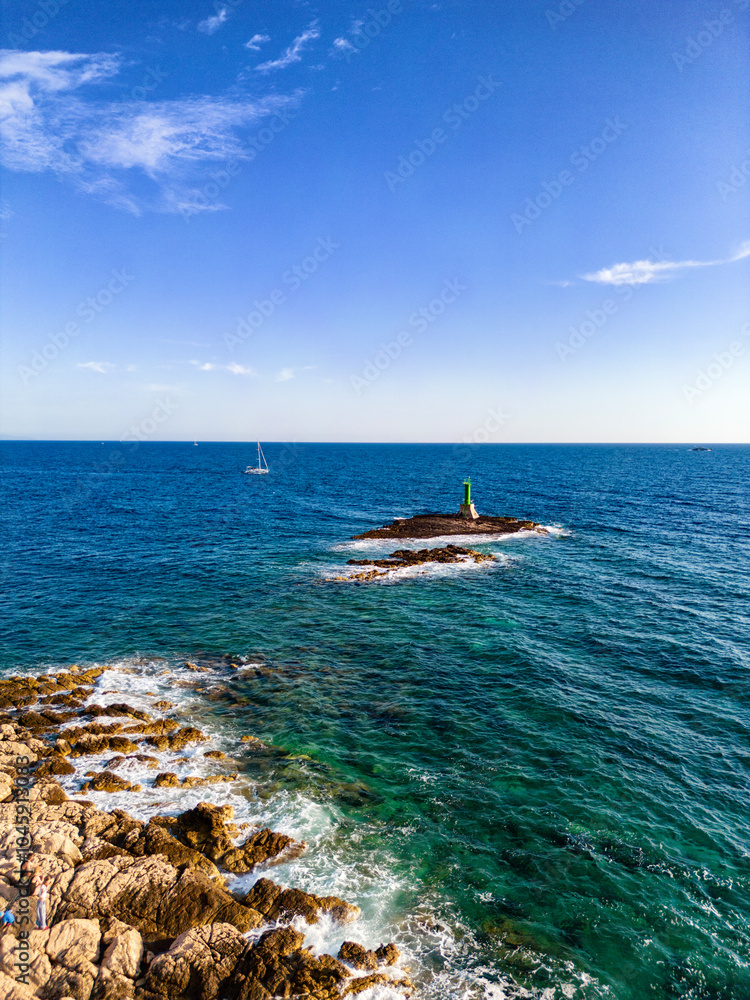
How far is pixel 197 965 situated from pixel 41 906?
4.21m

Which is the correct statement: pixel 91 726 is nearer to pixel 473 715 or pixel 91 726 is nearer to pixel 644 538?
pixel 473 715

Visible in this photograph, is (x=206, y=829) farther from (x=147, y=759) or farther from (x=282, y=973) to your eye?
(x=282, y=973)

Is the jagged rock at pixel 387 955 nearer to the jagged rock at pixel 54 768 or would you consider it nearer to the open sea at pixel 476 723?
the open sea at pixel 476 723

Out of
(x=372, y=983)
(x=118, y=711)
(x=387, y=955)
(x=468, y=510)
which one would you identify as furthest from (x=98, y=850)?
(x=468, y=510)

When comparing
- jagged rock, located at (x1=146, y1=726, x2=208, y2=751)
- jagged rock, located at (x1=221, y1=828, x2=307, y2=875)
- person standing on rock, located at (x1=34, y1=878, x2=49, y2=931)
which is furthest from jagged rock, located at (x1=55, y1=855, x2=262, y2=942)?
jagged rock, located at (x1=146, y1=726, x2=208, y2=751)

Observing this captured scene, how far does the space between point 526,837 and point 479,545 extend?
3942 cm

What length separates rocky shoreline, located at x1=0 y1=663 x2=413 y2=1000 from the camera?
11602mm

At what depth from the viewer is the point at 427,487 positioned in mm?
113938

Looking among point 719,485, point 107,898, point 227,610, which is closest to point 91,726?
point 107,898

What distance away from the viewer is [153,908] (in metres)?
13.4

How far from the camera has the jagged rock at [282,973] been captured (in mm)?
11578

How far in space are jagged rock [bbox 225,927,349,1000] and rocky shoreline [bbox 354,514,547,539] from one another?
1833 inches

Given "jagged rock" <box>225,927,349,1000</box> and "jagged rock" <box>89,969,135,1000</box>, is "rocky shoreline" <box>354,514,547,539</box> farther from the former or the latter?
"jagged rock" <box>89,969,135,1000</box>

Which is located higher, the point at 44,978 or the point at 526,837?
the point at 44,978
